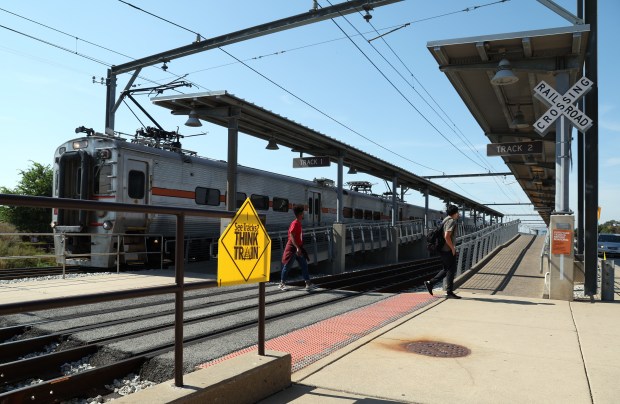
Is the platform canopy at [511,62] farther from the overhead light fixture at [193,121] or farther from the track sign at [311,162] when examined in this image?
the overhead light fixture at [193,121]

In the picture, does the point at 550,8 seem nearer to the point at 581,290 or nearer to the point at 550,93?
the point at 550,93

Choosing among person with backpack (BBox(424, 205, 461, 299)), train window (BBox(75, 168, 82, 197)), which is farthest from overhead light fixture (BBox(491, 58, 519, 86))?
train window (BBox(75, 168, 82, 197))

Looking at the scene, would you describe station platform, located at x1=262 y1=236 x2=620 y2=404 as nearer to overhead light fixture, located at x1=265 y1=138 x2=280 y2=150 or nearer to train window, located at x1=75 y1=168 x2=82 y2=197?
overhead light fixture, located at x1=265 y1=138 x2=280 y2=150

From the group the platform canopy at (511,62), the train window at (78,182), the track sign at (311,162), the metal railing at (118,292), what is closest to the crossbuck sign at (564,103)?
the platform canopy at (511,62)

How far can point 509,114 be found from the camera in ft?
48.9

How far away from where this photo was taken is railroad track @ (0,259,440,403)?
456 centimetres

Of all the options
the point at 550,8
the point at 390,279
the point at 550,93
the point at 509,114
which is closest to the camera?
the point at 550,93

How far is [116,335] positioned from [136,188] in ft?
27.6

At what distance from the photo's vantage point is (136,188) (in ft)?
44.8

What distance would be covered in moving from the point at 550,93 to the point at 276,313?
6.20 meters

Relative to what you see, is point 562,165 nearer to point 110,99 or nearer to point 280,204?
point 280,204

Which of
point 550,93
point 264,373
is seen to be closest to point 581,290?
point 550,93

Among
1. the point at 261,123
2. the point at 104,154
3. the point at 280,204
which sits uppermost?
the point at 261,123

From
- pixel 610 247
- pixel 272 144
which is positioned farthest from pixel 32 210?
pixel 610 247
